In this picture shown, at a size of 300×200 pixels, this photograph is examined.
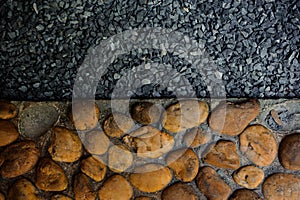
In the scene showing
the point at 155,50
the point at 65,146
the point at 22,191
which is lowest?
the point at 22,191

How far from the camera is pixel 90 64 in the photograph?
3.26 feet

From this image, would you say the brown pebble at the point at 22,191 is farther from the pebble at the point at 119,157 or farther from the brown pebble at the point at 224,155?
the brown pebble at the point at 224,155

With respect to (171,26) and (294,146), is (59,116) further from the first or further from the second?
(294,146)

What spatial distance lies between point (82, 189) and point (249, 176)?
14.1 inches

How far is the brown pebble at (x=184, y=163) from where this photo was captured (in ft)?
3.21

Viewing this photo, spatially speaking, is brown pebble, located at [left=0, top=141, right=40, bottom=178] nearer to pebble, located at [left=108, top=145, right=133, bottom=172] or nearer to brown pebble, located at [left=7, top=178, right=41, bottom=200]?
brown pebble, located at [left=7, top=178, right=41, bottom=200]

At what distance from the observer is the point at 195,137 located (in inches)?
38.6

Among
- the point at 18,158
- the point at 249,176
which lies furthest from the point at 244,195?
the point at 18,158

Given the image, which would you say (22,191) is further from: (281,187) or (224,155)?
(281,187)

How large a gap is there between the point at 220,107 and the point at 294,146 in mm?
175

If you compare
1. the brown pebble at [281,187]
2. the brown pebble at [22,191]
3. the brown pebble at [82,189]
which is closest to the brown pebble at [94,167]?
the brown pebble at [82,189]

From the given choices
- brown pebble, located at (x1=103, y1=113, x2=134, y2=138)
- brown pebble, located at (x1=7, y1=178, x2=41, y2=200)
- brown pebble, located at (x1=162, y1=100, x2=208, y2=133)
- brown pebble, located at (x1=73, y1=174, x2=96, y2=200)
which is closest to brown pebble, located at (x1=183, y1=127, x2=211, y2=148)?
brown pebble, located at (x1=162, y1=100, x2=208, y2=133)

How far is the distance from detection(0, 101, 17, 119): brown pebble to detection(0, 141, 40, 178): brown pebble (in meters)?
0.06

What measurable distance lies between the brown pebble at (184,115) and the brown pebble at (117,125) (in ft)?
0.25
